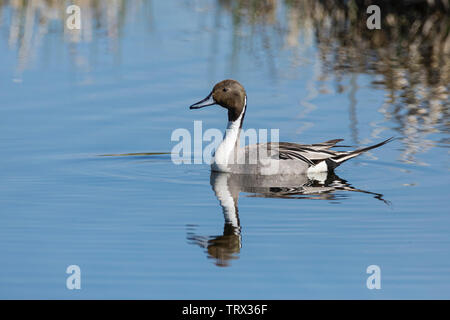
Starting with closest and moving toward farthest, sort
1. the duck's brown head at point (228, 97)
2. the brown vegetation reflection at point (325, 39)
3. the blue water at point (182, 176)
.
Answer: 1. the blue water at point (182, 176)
2. the duck's brown head at point (228, 97)
3. the brown vegetation reflection at point (325, 39)

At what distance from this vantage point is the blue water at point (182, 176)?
6.81 m

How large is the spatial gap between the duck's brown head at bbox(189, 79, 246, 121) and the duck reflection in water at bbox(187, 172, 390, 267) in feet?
2.63

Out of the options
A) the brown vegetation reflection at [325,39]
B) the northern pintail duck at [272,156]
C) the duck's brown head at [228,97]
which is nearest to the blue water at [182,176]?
the brown vegetation reflection at [325,39]

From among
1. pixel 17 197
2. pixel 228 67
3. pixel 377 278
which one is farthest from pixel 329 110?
pixel 377 278

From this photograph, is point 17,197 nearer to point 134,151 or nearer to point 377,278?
point 134,151

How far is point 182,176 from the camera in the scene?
9961 millimetres

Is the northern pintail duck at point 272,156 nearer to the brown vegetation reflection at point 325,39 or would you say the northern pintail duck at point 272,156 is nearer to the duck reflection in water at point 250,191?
the duck reflection in water at point 250,191

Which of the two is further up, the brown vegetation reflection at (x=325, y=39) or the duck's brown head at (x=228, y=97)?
the brown vegetation reflection at (x=325, y=39)

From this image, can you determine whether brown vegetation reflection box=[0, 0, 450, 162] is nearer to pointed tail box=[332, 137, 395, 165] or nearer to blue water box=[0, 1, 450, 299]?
blue water box=[0, 1, 450, 299]

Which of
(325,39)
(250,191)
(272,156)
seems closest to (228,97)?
(272,156)

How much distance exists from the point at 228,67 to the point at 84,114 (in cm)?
304

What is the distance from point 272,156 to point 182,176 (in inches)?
39.6

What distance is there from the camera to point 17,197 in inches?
350

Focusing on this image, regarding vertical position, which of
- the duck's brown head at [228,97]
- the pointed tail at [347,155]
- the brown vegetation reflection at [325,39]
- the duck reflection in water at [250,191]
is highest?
the brown vegetation reflection at [325,39]
